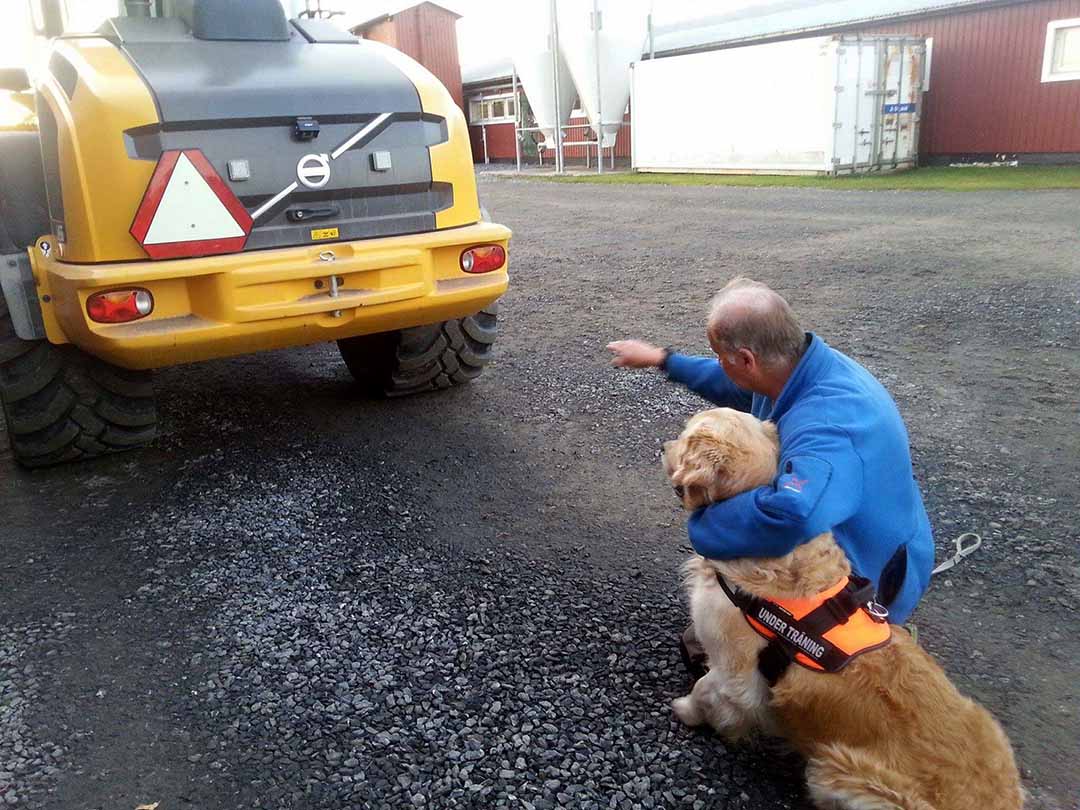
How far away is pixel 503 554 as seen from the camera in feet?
12.1

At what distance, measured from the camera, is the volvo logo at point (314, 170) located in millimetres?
4035

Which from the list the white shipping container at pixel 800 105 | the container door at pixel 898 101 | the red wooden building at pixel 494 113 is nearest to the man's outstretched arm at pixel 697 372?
the white shipping container at pixel 800 105

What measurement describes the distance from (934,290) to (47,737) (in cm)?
742

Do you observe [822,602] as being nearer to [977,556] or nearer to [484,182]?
[977,556]

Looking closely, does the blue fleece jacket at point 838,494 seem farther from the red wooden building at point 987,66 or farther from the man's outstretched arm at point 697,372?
the red wooden building at point 987,66

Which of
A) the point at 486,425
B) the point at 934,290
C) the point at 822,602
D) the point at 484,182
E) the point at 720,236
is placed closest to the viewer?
the point at 822,602

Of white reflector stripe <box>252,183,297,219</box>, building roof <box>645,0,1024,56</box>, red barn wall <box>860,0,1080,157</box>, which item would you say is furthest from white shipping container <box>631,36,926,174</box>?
white reflector stripe <box>252,183,297,219</box>

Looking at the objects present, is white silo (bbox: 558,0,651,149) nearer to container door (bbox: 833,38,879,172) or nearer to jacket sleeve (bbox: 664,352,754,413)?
container door (bbox: 833,38,879,172)

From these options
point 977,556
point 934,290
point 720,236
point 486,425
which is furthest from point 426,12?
point 977,556

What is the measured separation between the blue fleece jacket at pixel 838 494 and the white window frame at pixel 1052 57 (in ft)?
66.1

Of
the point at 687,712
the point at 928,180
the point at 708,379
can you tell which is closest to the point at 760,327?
the point at 708,379

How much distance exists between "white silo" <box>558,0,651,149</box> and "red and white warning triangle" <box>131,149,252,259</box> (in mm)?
23046

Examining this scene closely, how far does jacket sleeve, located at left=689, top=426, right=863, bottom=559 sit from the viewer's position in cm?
216

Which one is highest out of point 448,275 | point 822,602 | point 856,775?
point 448,275
